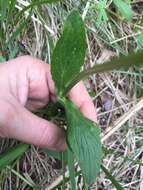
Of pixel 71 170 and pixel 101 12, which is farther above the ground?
pixel 101 12

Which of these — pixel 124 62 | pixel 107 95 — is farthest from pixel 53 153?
pixel 124 62

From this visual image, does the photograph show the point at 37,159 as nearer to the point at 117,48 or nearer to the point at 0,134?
the point at 0,134

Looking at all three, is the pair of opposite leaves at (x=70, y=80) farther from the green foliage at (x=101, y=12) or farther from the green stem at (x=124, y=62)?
the green foliage at (x=101, y=12)

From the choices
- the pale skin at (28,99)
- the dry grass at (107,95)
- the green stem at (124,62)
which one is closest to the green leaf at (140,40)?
the dry grass at (107,95)

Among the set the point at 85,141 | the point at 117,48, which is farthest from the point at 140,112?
the point at 85,141

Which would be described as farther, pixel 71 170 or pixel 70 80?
pixel 71 170

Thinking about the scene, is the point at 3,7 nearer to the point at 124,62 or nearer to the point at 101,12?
the point at 101,12
